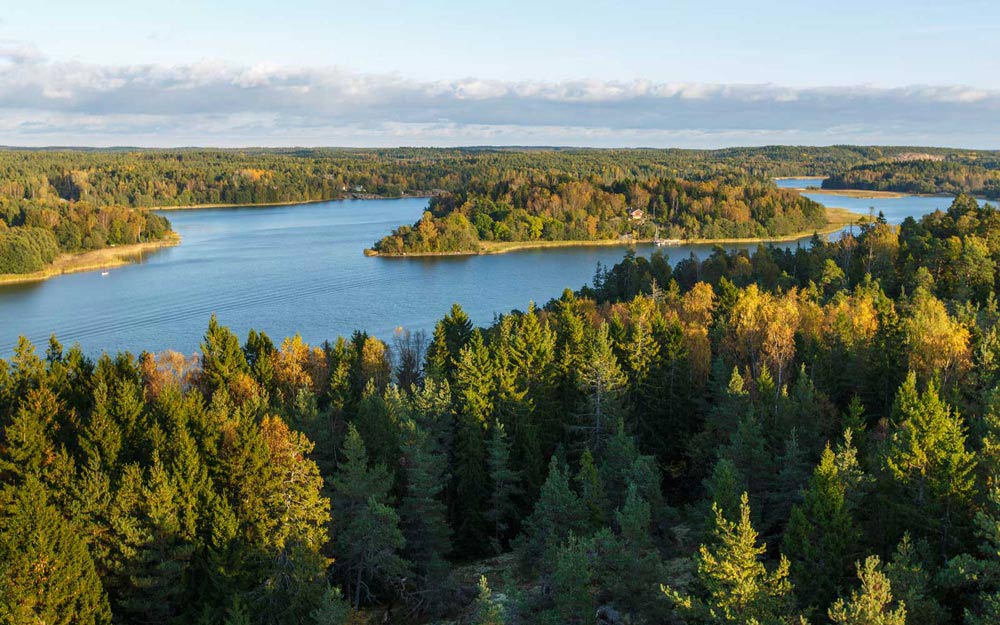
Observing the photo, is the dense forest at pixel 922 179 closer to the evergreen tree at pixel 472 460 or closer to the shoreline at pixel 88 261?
the shoreline at pixel 88 261

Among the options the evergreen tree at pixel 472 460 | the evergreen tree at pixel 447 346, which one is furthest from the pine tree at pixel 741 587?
the evergreen tree at pixel 447 346

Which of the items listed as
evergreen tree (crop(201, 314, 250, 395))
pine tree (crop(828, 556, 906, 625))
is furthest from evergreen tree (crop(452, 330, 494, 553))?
pine tree (crop(828, 556, 906, 625))

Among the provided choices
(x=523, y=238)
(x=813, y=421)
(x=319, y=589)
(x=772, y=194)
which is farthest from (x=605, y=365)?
(x=772, y=194)

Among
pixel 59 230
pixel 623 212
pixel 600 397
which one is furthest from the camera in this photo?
pixel 623 212

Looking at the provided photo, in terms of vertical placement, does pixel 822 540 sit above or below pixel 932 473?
below

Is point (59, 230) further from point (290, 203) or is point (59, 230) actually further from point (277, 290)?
point (290, 203)

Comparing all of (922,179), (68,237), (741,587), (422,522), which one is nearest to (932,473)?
(741,587)
